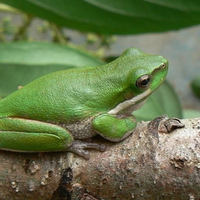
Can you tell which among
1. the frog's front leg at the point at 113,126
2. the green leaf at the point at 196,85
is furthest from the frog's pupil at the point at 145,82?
the green leaf at the point at 196,85

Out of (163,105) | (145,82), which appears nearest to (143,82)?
(145,82)

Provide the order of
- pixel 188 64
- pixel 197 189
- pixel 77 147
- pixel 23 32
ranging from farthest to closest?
1. pixel 188 64
2. pixel 23 32
3. pixel 77 147
4. pixel 197 189

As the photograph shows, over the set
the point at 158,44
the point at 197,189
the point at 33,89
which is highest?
the point at 158,44

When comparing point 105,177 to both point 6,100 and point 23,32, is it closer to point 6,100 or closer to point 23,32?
point 6,100

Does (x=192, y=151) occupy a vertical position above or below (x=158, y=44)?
below

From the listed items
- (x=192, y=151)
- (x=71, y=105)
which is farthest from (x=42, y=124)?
(x=192, y=151)

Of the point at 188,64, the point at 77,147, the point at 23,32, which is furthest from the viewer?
the point at 188,64

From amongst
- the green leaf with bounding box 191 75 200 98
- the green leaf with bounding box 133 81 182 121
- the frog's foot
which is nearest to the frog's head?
the frog's foot
